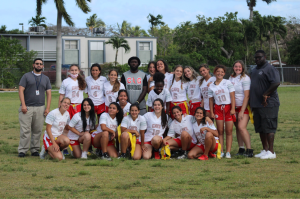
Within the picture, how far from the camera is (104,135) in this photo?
284 inches

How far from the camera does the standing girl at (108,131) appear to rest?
23.7 ft

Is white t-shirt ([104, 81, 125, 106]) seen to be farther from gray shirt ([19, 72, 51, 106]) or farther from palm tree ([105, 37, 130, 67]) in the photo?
palm tree ([105, 37, 130, 67])

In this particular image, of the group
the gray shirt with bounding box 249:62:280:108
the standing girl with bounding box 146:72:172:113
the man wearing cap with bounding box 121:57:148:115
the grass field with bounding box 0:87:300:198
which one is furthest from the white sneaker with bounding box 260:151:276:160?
the man wearing cap with bounding box 121:57:148:115

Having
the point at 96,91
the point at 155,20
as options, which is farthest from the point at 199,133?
the point at 155,20

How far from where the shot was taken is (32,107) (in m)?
7.62

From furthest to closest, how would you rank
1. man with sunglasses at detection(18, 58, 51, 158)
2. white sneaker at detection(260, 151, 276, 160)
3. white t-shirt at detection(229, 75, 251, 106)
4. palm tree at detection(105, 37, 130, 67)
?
palm tree at detection(105, 37, 130, 67)
man with sunglasses at detection(18, 58, 51, 158)
white t-shirt at detection(229, 75, 251, 106)
white sneaker at detection(260, 151, 276, 160)

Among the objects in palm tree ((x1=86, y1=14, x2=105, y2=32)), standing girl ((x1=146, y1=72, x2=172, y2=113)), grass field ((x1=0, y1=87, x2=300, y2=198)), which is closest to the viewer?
grass field ((x1=0, y1=87, x2=300, y2=198))

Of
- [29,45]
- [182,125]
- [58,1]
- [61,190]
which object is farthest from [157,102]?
[29,45]

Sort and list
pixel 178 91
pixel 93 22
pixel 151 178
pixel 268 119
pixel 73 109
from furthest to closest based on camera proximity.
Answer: pixel 93 22, pixel 178 91, pixel 73 109, pixel 268 119, pixel 151 178

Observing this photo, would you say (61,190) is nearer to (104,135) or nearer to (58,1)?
(104,135)

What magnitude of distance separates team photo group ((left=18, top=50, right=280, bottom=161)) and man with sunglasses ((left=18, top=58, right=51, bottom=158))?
0.06ft

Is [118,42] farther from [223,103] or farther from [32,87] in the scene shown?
[223,103]

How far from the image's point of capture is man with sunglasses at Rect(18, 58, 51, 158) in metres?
7.53

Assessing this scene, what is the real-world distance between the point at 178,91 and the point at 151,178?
2.78 m
